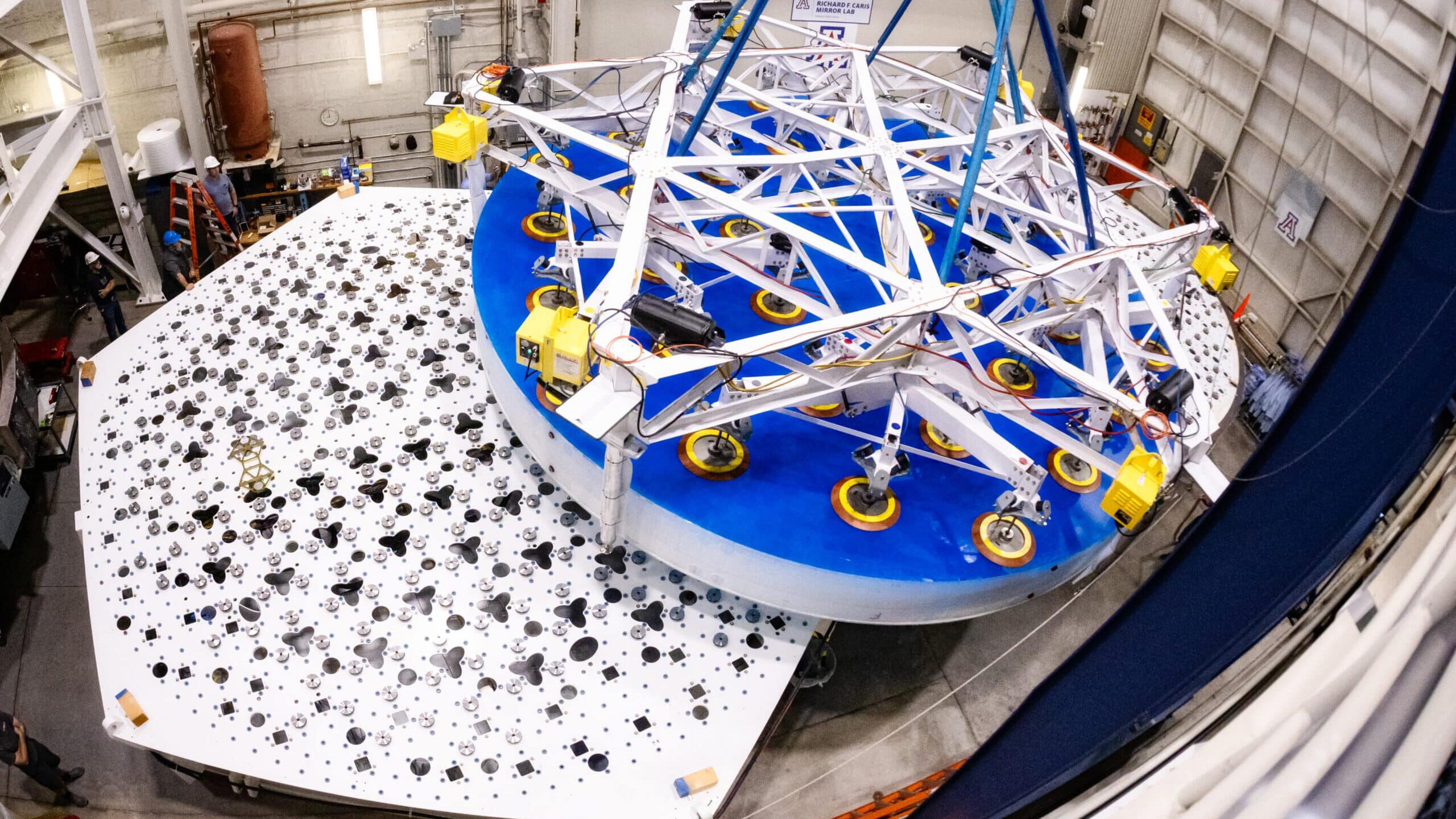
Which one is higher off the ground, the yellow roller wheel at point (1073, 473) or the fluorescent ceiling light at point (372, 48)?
the fluorescent ceiling light at point (372, 48)

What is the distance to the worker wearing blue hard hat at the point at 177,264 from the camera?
467 inches

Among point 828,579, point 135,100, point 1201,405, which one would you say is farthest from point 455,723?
point 135,100

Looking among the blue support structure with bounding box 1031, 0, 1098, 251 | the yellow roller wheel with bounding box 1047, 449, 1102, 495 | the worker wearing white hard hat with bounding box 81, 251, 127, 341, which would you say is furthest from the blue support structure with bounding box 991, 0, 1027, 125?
the worker wearing white hard hat with bounding box 81, 251, 127, 341

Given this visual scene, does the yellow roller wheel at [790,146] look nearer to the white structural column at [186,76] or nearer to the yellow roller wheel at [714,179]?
the yellow roller wheel at [714,179]

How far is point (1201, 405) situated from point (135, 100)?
14820 millimetres

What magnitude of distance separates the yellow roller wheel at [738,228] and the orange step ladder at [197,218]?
7.25 m

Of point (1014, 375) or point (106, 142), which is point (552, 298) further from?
point (106, 142)

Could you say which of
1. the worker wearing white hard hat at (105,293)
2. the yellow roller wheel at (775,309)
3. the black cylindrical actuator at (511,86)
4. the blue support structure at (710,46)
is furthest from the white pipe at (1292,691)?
the worker wearing white hard hat at (105,293)

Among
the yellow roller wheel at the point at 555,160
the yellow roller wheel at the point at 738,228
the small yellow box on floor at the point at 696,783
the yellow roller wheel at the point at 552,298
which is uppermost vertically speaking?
the yellow roller wheel at the point at 555,160

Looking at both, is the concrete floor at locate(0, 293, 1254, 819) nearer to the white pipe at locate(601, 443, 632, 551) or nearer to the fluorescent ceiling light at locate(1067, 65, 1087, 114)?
the white pipe at locate(601, 443, 632, 551)

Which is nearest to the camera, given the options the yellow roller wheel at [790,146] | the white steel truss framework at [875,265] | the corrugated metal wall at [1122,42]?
the white steel truss framework at [875,265]

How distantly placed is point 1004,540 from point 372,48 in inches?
497

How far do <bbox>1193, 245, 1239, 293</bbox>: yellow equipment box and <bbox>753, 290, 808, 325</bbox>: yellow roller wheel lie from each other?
12.4ft

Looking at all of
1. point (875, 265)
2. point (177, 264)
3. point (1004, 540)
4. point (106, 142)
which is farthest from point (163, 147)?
point (1004, 540)
